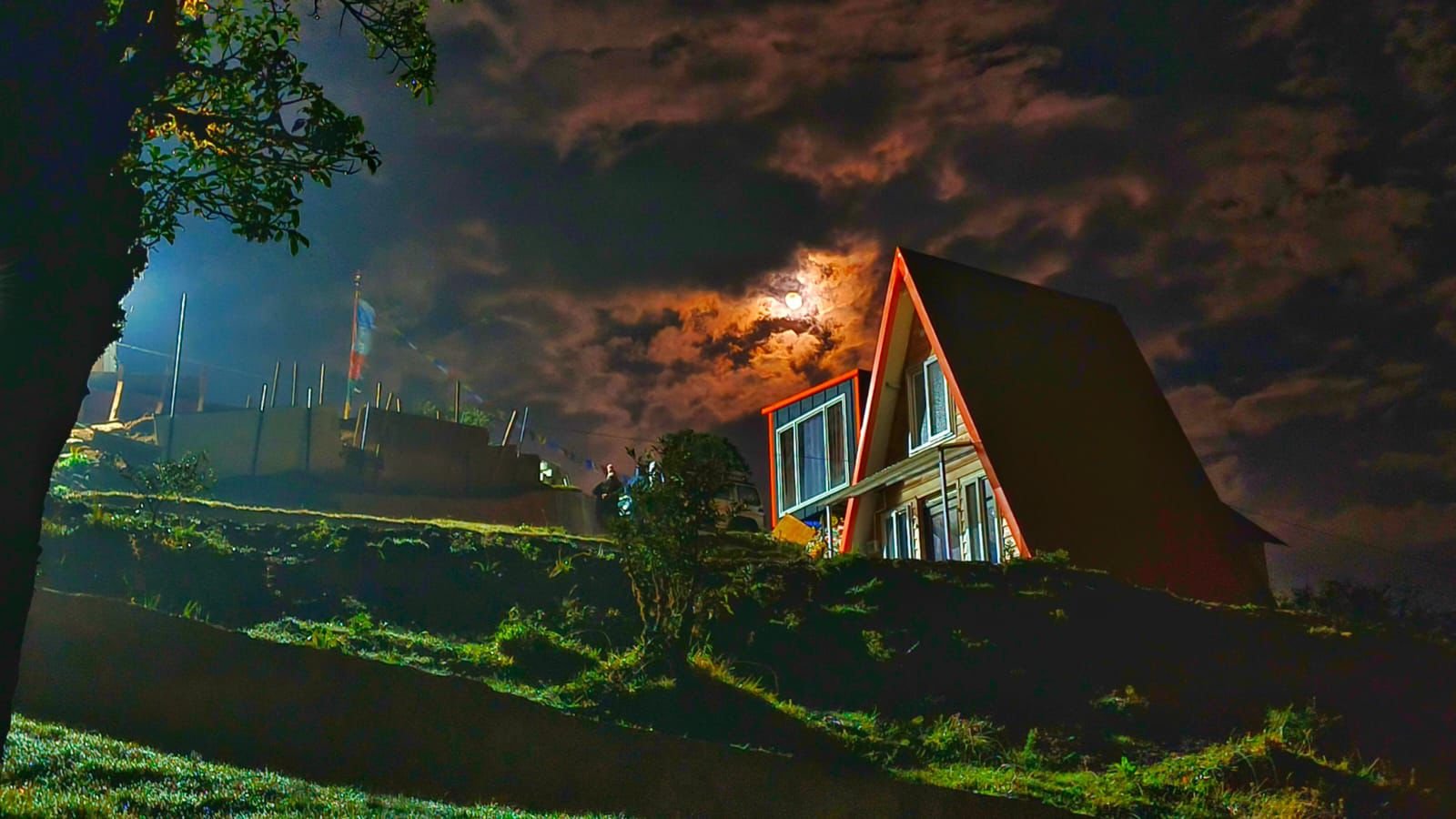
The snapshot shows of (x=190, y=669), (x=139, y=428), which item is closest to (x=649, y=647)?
(x=190, y=669)

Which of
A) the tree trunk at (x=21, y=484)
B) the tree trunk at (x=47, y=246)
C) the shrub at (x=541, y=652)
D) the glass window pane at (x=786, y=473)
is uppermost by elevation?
the glass window pane at (x=786, y=473)

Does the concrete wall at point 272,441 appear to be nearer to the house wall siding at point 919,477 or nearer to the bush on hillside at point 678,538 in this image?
the house wall siding at point 919,477

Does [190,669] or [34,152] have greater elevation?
[34,152]

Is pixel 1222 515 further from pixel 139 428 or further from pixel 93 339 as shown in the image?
pixel 139 428

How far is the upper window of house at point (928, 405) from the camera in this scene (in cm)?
2099

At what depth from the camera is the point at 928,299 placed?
20391 mm

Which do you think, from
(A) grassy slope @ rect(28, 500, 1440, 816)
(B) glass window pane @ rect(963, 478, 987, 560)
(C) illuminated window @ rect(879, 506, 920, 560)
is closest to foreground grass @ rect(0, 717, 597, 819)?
(A) grassy slope @ rect(28, 500, 1440, 816)

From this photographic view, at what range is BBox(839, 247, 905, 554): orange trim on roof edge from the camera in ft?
70.1

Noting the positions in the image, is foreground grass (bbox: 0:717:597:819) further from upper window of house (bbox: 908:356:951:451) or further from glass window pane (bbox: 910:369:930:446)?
glass window pane (bbox: 910:369:930:446)

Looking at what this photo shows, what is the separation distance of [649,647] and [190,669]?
4525mm

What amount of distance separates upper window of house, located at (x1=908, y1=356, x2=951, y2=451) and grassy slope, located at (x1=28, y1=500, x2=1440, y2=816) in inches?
236

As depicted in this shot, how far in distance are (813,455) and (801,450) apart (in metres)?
0.56

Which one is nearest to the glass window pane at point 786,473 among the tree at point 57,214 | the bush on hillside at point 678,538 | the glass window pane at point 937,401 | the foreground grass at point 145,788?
the glass window pane at point 937,401

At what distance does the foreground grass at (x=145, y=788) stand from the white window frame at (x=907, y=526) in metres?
13.4
